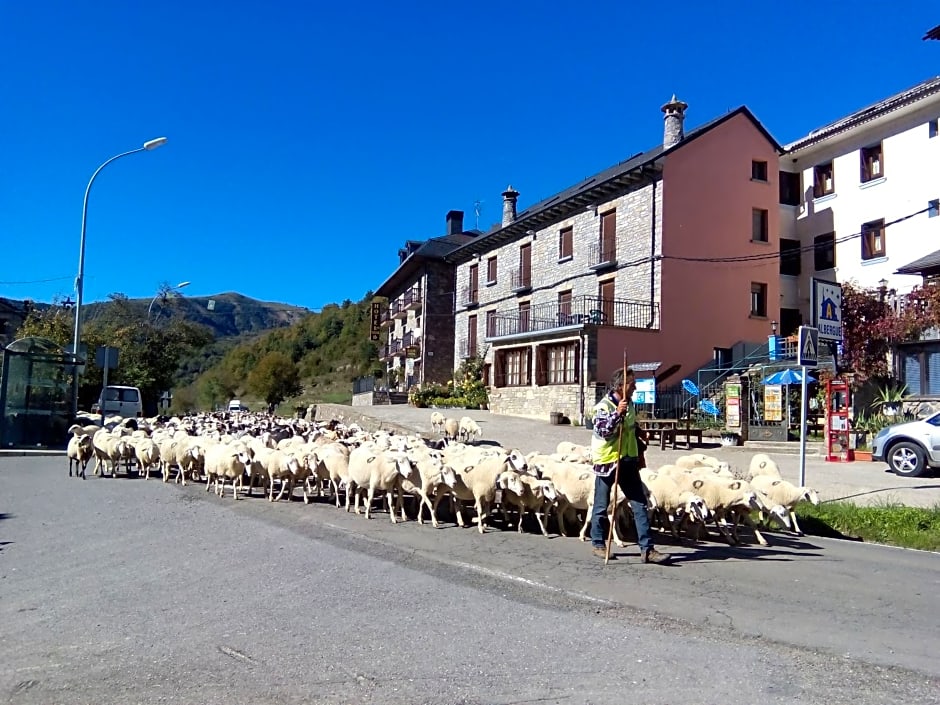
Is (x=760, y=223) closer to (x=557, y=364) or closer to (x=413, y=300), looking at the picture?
(x=557, y=364)

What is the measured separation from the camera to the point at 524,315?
35844 mm

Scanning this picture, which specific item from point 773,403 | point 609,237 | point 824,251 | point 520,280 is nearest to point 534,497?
point 773,403

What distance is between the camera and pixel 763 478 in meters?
10.0

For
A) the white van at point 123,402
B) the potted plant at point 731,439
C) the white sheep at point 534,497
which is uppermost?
the white van at point 123,402

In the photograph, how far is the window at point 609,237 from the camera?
102 feet

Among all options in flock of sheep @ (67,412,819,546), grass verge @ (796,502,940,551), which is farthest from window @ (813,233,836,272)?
grass verge @ (796,502,940,551)

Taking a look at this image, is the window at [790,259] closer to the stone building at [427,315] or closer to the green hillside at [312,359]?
the stone building at [427,315]

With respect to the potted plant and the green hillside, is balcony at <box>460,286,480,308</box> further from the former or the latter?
the green hillside

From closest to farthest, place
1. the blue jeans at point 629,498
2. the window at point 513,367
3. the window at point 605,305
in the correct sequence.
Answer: the blue jeans at point 629,498
the window at point 605,305
the window at point 513,367

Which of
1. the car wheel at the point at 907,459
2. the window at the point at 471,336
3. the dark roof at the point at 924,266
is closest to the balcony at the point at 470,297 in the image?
the window at the point at 471,336

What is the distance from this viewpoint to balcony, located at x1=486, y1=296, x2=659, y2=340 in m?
28.8

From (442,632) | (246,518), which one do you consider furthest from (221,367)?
(442,632)

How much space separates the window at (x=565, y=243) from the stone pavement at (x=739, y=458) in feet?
25.8

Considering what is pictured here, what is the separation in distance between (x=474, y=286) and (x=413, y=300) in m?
6.53
